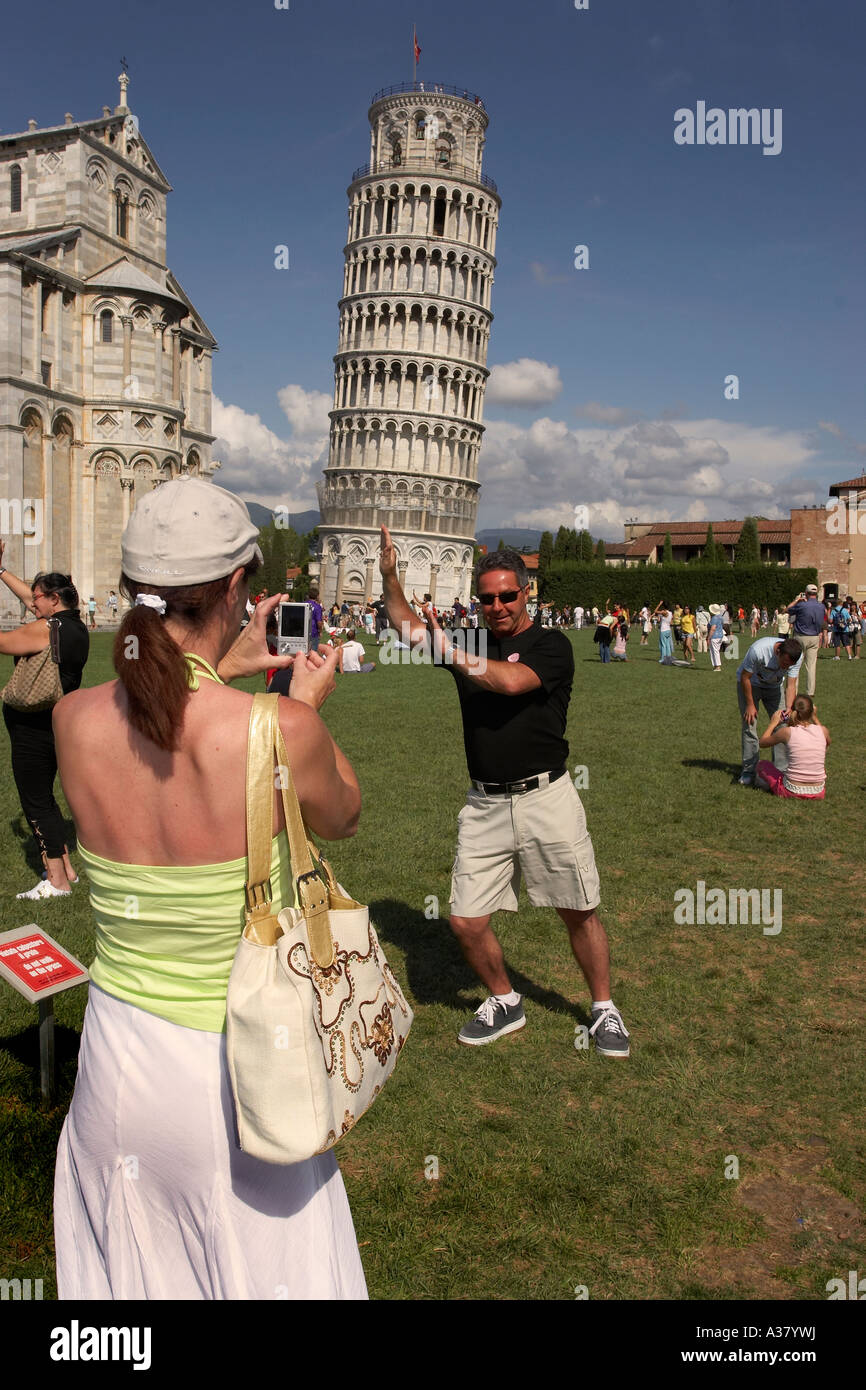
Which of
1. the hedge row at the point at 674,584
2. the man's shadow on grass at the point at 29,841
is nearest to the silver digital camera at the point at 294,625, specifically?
the man's shadow on grass at the point at 29,841

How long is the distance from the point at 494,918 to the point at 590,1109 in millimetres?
2318

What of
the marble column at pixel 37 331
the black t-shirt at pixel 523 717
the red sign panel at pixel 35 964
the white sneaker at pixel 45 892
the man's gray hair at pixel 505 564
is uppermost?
the marble column at pixel 37 331

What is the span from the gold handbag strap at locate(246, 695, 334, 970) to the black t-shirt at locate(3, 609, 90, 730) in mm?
4530

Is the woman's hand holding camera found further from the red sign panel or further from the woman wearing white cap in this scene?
the red sign panel

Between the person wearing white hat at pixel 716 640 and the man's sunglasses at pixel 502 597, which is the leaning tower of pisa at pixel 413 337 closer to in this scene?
the person wearing white hat at pixel 716 640

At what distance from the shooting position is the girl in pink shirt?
31.5 ft

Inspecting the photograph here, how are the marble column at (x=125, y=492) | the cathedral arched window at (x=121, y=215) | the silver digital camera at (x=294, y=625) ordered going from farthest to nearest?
the cathedral arched window at (x=121, y=215) < the marble column at (x=125, y=492) < the silver digital camera at (x=294, y=625)

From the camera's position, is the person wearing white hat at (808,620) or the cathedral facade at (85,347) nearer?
the person wearing white hat at (808,620)

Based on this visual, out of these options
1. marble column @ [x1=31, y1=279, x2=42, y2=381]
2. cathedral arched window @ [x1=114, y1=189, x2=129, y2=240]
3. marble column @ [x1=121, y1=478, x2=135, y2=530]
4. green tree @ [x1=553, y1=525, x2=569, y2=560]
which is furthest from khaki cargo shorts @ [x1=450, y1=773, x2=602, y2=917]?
green tree @ [x1=553, y1=525, x2=569, y2=560]

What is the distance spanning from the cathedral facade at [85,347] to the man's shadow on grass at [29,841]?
34051 mm

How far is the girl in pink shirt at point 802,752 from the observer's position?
9602 mm

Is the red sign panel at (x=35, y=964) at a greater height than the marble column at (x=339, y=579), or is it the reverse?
the marble column at (x=339, y=579)

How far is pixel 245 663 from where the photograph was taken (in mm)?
2412

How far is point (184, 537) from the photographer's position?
179 cm
